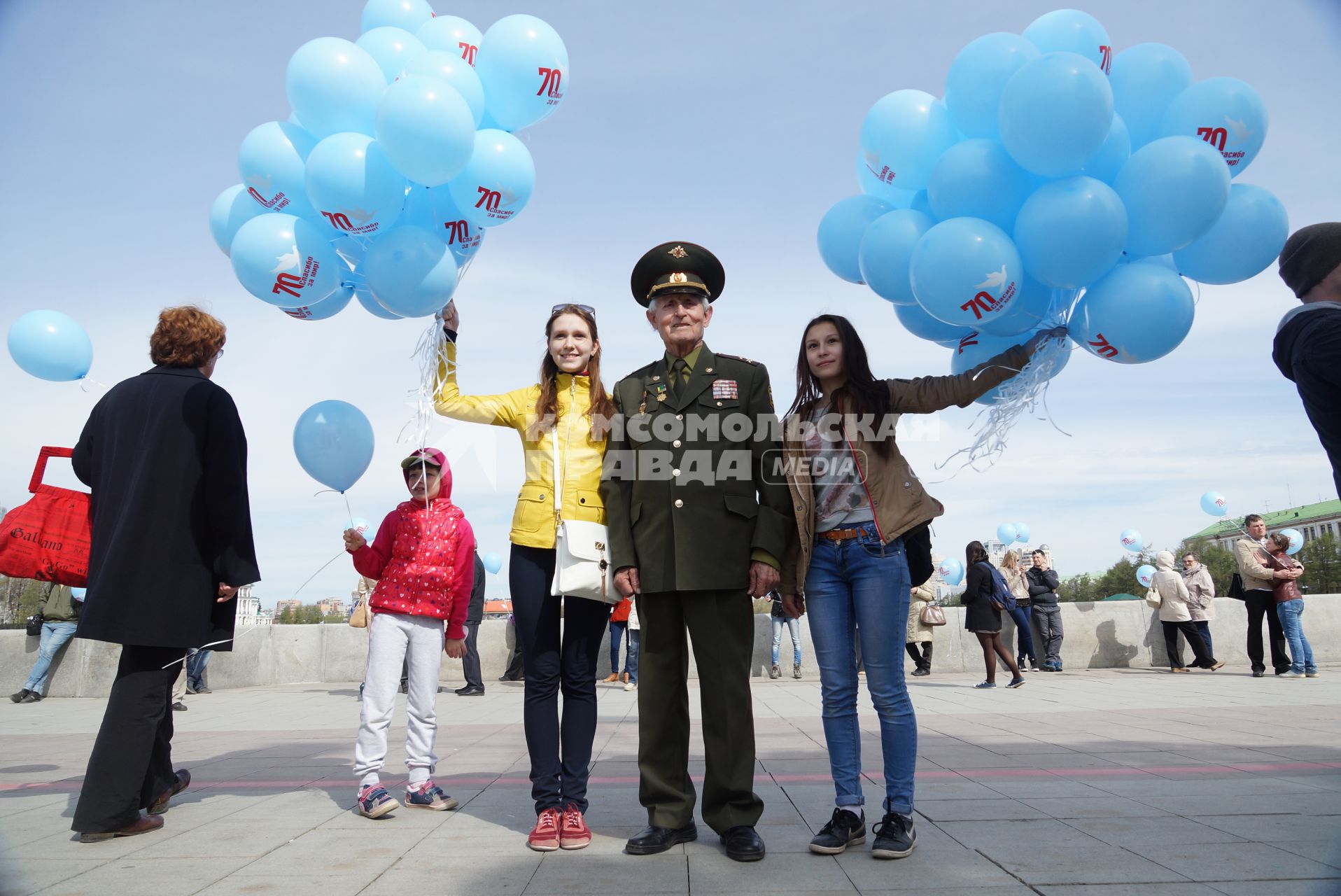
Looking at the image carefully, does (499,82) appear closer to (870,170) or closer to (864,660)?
(870,170)

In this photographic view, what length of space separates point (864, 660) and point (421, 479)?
2278 mm

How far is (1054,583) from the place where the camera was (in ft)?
39.4

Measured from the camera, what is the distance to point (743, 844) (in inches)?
115

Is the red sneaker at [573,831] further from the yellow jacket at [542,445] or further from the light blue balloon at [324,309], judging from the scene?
the light blue balloon at [324,309]

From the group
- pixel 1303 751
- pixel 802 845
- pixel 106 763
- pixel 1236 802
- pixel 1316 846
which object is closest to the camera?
pixel 1316 846

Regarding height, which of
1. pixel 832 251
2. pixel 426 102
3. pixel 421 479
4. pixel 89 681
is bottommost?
pixel 89 681

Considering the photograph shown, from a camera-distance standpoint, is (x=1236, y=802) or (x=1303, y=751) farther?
(x=1303, y=751)

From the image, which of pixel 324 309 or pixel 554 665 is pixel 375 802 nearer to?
pixel 554 665

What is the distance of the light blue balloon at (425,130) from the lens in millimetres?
3619

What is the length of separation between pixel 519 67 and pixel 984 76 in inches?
83.7

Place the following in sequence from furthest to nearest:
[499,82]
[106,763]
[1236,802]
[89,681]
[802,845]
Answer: [89,681] < [499,82] < [1236,802] < [106,763] < [802,845]

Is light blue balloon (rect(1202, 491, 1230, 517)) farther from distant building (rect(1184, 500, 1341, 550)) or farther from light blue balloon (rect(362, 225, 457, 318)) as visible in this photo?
distant building (rect(1184, 500, 1341, 550))

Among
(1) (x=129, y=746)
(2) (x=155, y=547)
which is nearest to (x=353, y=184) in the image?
(2) (x=155, y=547)

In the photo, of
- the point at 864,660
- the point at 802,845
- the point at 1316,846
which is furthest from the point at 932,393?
the point at 1316,846
